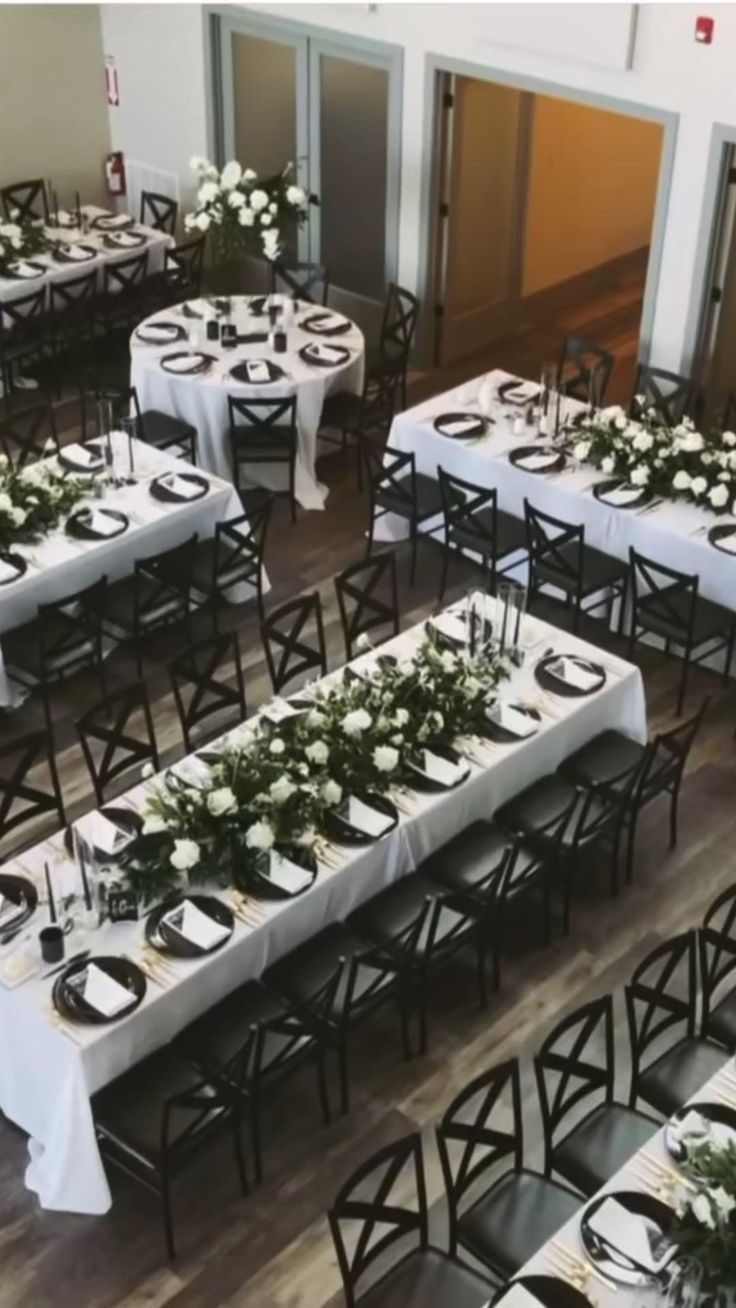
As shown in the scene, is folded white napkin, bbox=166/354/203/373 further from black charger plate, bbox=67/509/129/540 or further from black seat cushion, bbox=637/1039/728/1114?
black seat cushion, bbox=637/1039/728/1114

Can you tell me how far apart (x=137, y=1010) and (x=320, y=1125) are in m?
1.07

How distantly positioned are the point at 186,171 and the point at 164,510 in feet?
18.6

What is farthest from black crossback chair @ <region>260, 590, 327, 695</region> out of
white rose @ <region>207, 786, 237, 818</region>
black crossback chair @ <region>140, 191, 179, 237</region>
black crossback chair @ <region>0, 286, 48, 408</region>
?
black crossback chair @ <region>140, 191, 179, 237</region>

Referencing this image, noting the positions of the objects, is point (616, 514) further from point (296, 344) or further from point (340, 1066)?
point (340, 1066)

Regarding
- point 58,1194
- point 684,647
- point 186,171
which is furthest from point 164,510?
point 186,171

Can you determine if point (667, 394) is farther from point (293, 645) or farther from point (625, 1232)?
point (625, 1232)

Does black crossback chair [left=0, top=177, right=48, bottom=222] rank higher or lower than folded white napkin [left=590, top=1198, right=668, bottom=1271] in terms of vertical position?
higher

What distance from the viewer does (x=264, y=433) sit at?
10320 mm

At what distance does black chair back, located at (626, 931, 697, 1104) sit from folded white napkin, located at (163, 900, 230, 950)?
63.3 inches

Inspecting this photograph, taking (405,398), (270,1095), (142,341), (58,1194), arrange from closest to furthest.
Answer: (58,1194) < (270,1095) < (142,341) < (405,398)

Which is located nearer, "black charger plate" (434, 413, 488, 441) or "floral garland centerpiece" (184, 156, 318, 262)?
"black charger plate" (434, 413, 488, 441)

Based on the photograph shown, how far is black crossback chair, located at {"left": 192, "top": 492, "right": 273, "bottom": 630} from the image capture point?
879 centimetres

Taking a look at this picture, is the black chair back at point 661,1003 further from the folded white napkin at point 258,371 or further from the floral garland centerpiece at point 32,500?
the folded white napkin at point 258,371

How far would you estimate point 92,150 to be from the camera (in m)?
13.8
